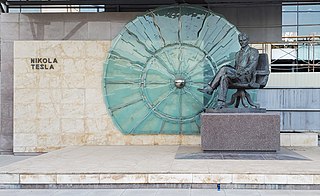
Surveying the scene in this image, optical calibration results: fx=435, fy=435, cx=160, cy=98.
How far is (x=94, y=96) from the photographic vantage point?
12055 mm

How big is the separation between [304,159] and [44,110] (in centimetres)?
704

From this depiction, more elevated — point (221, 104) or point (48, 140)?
point (221, 104)

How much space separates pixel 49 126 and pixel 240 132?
5.48 m

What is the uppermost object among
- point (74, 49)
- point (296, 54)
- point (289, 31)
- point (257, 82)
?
point (289, 31)

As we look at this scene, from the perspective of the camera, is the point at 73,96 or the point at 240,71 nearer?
the point at 240,71

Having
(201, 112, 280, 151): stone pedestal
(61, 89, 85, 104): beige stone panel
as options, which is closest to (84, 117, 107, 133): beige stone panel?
(61, 89, 85, 104): beige stone panel

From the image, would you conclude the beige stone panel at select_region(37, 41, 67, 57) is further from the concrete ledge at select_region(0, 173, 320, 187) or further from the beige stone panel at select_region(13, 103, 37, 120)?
the concrete ledge at select_region(0, 173, 320, 187)

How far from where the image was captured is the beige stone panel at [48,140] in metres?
12.1

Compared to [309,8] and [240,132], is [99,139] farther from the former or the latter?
[309,8]

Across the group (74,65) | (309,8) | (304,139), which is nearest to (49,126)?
(74,65)

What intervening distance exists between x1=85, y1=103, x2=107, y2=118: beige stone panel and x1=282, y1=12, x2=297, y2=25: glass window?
6805 mm

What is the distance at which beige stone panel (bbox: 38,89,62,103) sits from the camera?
12086 millimetres
